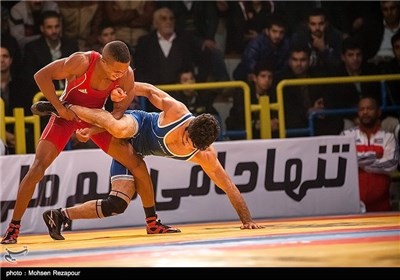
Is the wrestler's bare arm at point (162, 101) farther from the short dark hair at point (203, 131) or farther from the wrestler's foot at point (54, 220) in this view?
the wrestler's foot at point (54, 220)

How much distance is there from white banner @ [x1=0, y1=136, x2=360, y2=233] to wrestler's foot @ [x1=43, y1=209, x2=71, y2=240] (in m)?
1.93

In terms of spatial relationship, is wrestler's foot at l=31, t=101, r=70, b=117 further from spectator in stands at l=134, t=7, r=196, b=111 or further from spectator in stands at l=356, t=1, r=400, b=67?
spectator in stands at l=356, t=1, r=400, b=67

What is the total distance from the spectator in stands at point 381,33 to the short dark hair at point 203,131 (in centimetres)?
459

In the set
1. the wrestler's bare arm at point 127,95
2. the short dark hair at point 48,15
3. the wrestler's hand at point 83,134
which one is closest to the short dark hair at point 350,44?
the short dark hair at point 48,15

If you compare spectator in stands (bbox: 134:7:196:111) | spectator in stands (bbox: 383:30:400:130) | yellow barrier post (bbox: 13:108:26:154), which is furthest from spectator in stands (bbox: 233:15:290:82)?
yellow barrier post (bbox: 13:108:26:154)

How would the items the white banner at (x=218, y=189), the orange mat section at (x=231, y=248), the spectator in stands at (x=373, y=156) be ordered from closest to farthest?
the orange mat section at (x=231, y=248) < the white banner at (x=218, y=189) < the spectator in stands at (x=373, y=156)

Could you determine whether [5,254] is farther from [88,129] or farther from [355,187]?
[355,187]

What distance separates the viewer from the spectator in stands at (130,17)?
11094 millimetres

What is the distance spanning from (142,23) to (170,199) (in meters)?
2.49

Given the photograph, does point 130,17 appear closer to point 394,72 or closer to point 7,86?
point 7,86

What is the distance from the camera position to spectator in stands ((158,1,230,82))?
10.9 metres

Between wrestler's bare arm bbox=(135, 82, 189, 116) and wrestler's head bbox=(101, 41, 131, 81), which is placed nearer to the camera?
wrestler's head bbox=(101, 41, 131, 81)

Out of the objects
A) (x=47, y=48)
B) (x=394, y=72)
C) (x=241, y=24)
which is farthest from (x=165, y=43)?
(x=394, y=72)

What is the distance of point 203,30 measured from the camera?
11.2 meters
